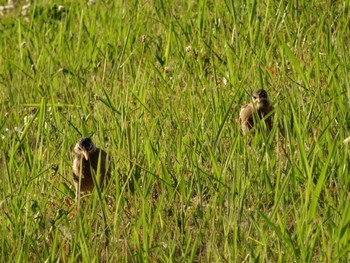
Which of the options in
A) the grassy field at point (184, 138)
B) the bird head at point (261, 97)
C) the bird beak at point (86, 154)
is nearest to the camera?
the grassy field at point (184, 138)

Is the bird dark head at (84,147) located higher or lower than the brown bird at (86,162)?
higher

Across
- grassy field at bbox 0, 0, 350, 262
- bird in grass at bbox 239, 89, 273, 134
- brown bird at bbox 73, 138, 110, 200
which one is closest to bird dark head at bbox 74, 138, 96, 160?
brown bird at bbox 73, 138, 110, 200

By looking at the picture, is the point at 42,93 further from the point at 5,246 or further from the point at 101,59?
the point at 5,246

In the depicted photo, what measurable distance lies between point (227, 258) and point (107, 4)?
4.99 metres

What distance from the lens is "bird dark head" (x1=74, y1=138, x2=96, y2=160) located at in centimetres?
577

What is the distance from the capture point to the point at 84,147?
5.80 meters

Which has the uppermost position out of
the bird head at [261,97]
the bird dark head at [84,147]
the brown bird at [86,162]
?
the bird head at [261,97]

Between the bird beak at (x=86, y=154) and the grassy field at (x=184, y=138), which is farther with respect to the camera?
the bird beak at (x=86, y=154)

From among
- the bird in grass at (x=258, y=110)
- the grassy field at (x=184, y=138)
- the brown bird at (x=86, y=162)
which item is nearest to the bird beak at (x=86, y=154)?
the brown bird at (x=86, y=162)

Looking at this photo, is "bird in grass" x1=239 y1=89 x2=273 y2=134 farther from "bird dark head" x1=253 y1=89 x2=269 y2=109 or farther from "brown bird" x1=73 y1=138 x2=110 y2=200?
"brown bird" x1=73 y1=138 x2=110 y2=200

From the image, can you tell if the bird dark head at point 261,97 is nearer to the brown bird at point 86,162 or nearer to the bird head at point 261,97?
the bird head at point 261,97

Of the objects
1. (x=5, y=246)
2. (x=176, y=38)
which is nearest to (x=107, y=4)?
(x=176, y=38)

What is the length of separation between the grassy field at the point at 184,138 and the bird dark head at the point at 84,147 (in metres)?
0.13

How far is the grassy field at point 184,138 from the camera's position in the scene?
479cm
